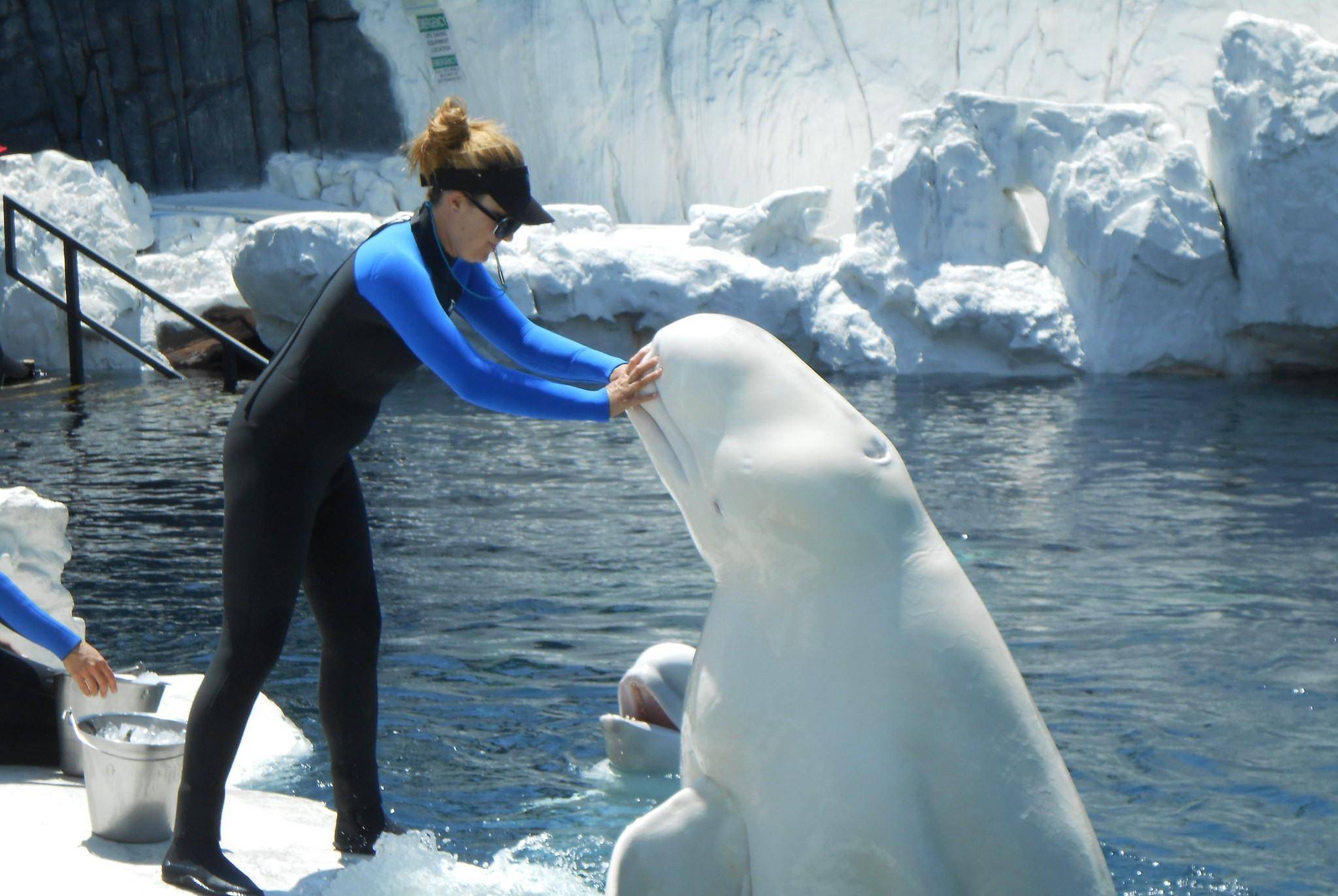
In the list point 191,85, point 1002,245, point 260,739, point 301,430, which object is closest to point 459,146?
point 301,430

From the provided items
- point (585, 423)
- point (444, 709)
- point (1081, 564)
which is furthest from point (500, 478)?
point (444, 709)

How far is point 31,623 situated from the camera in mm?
2711

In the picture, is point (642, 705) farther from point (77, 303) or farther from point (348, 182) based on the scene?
point (348, 182)

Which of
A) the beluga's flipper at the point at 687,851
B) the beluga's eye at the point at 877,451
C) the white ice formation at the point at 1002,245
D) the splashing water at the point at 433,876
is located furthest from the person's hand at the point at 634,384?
the white ice formation at the point at 1002,245

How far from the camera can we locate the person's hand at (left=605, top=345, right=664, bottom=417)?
2.21 m

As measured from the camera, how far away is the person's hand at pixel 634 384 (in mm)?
2209

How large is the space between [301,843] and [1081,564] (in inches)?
170

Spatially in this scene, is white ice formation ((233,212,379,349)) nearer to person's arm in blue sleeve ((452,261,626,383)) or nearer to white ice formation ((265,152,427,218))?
white ice formation ((265,152,427,218))

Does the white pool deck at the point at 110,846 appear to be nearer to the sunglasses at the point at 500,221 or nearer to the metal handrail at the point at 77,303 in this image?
the sunglasses at the point at 500,221

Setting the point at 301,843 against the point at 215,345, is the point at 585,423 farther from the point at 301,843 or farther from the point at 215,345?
the point at 301,843

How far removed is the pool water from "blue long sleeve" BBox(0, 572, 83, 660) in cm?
97

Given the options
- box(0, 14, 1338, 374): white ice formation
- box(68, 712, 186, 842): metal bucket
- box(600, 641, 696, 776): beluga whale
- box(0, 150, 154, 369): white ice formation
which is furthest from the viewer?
box(0, 150, 154, 369): white ice formation

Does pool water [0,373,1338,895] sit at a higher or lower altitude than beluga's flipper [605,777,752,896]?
lower

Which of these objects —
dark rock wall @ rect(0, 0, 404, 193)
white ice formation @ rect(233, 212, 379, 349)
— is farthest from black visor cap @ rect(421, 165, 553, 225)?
dark rock wall @ rect(0, 0, 404, 193)
